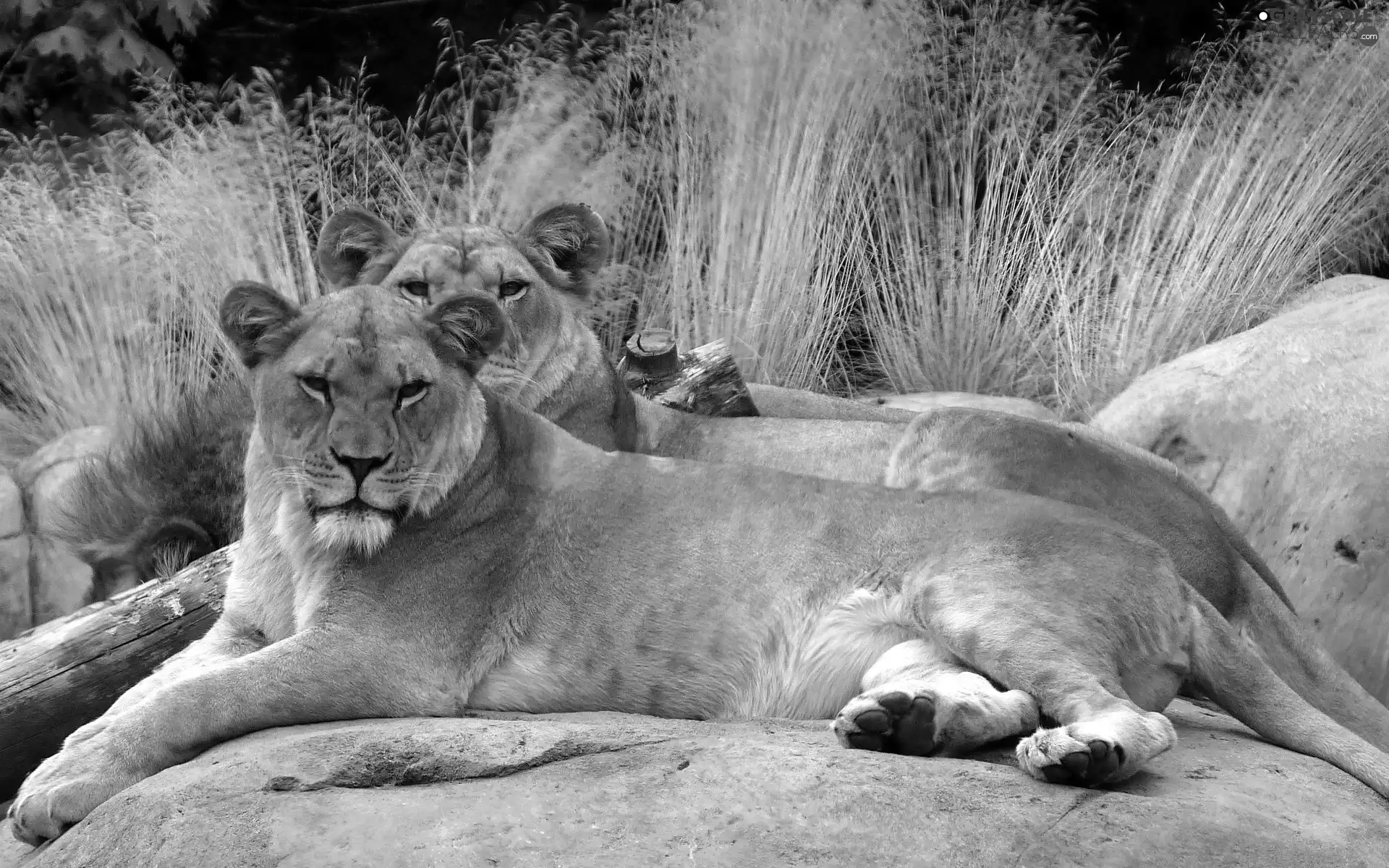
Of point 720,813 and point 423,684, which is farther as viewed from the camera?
point 423,684

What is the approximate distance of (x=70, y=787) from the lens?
145 inches

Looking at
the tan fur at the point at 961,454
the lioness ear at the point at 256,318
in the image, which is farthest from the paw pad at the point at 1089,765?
the lioness ear at the point at 256,318

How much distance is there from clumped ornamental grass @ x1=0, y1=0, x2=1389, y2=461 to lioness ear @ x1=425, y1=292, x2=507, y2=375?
4.67 m

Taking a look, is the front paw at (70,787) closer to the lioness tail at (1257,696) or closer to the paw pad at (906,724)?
the paw pad at (906,724)

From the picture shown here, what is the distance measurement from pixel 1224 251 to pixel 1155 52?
360 centimetres

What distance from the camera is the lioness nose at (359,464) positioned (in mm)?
4094

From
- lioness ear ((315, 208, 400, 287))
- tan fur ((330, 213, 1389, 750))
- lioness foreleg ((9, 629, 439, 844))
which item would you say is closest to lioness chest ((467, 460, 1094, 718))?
lioness foreleg ((9, 629, 439, 844))

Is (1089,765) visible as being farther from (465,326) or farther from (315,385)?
(315,385)

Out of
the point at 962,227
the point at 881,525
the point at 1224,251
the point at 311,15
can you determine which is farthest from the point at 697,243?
the point at 881,525

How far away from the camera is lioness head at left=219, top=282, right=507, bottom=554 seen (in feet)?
13.5

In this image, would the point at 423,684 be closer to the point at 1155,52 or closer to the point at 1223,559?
the point at 1223,559

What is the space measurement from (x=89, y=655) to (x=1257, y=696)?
375cm

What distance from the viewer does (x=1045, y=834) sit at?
10.7ft

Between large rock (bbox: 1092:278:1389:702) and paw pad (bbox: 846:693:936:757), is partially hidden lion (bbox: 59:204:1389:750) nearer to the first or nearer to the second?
large rock (bbox: 1092:278:1389:702)
